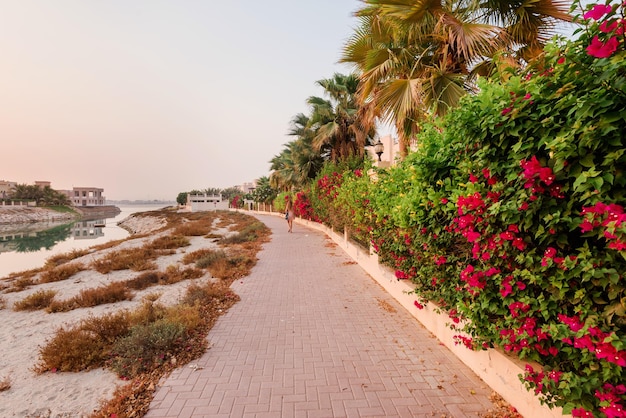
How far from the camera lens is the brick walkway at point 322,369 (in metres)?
2.82

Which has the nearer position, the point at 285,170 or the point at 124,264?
the point at 124,264

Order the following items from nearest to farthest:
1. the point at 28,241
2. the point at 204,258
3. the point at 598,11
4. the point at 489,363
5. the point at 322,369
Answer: the point at 598,11, the point at 489,363, the point at 322,369, the point at 204,258, the point at 28,241

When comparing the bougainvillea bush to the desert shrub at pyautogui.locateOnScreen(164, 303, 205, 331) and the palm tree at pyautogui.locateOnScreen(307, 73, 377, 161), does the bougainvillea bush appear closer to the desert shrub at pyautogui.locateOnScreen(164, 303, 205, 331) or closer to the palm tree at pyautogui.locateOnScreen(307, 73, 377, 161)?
the desert shrub at pyautogui.locateOnScreen(164, 303, 205, 331)

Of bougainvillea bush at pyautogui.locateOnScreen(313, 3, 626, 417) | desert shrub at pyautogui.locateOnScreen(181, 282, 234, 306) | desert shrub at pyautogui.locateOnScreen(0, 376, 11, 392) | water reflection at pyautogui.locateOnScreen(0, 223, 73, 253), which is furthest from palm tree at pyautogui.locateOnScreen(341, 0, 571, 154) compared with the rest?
water reflection at pyautogui.locateOnScreen(0, 223, 73, 253)

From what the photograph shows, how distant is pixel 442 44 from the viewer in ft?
21.6

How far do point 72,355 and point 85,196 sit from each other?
149422 mm

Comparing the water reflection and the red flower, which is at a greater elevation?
the red flower

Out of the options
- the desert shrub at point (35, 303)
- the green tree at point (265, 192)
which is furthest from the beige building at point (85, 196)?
the desert shrub at point (35, 303)

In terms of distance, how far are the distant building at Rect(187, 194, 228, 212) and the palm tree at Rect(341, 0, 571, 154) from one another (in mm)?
79947

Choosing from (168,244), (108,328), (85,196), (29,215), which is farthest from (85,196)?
(108,328)

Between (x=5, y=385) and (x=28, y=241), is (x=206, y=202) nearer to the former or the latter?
(x=28, y=241)

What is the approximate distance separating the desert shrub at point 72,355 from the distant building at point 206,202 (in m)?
80.9

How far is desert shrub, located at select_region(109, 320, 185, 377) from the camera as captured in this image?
11.8ft

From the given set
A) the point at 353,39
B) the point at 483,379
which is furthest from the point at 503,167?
the point at 353,39
